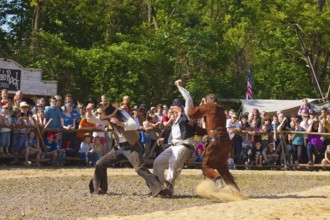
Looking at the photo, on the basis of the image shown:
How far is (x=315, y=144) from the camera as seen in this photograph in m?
23.3

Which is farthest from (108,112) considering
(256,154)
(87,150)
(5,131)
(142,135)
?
(256,154)

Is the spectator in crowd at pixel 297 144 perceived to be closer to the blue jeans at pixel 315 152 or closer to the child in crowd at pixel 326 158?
the blue jeans at pixel 315 152

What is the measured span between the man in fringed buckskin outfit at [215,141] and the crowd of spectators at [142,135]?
151 inches

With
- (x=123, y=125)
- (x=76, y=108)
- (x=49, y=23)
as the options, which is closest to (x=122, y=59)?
(x=49, y=23)

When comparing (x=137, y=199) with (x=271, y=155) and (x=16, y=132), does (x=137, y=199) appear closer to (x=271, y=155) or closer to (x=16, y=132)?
(x=16, y=132)

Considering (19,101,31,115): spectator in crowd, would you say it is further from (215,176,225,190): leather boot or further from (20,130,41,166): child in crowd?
(215,176,225,190): leather boot

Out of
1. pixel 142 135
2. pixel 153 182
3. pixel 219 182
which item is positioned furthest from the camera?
pixel 142 135

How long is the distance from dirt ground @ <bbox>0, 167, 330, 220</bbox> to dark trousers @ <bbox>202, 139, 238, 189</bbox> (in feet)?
1.66

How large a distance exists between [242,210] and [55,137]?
9470 millimetres

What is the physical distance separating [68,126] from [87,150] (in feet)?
2.74

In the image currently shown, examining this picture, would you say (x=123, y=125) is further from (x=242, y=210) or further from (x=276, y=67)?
(x=276, y=67)

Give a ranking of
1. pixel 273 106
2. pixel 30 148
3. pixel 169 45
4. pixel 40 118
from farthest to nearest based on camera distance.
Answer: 1. pixel 169 45
2. pixel 273 106
3. pixel 40 118
4. pixel 30 148

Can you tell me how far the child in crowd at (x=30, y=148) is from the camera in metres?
20.1

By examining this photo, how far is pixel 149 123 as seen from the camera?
21250 mm
